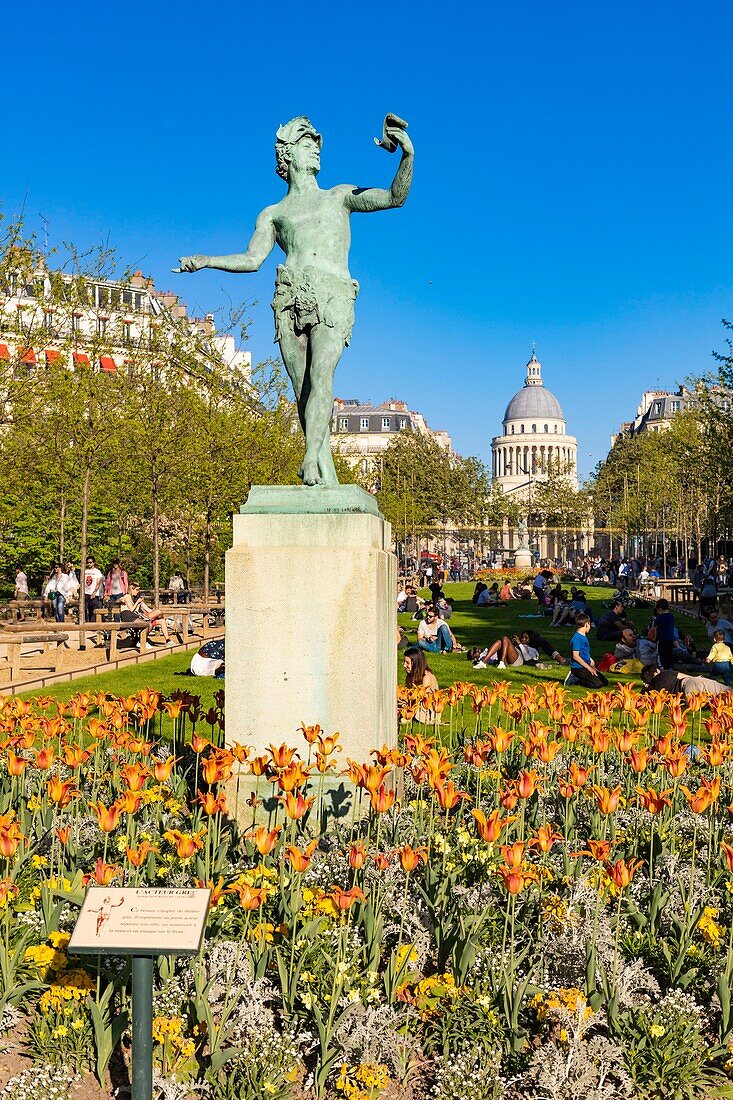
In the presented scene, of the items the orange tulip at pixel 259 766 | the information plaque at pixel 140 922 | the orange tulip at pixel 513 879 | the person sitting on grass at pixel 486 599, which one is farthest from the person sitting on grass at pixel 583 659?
the person sitting on grass at pixel 486 599

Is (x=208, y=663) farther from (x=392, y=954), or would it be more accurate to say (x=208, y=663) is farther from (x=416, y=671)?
(x=392, y=954)

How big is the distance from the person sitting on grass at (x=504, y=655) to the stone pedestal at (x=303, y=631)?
1141 cm

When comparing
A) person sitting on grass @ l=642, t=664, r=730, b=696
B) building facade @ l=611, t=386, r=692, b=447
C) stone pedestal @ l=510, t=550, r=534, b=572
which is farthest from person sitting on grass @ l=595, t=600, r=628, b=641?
building facade @ l=611, t=386, r=692, b=447

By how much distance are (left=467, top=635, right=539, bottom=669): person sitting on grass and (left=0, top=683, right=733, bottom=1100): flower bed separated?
37.8ft

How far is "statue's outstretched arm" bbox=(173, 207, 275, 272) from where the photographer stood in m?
Result: 6.71

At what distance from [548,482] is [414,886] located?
338ft

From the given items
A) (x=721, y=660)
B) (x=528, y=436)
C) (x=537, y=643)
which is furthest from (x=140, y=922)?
(x=528, y=436)

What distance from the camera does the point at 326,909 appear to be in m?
4.27

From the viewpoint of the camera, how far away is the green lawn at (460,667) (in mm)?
14711

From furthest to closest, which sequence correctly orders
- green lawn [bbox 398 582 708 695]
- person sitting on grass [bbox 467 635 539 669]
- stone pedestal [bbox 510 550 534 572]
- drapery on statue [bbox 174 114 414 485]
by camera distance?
stone pedestal [bbox 510 550 534 572], person sitting on grass [bbox 467 635 539 669], green lawn [bbox 398 582 708 695], drapery on statue [bbox 174 114 414 485]

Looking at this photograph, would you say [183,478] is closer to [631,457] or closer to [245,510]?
[245,510]

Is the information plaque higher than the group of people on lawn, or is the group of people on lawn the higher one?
the information plaque

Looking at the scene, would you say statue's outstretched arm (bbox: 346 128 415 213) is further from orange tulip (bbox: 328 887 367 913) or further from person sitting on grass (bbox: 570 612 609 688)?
person sitting on grass (bbox: 570 612 609 688)

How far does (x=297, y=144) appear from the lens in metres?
7.09
